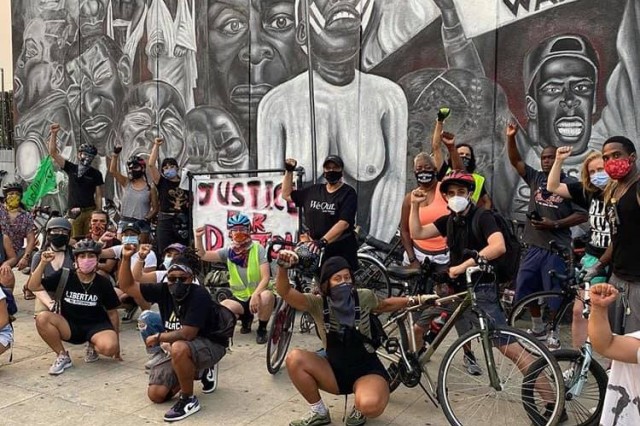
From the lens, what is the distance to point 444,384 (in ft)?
14.0

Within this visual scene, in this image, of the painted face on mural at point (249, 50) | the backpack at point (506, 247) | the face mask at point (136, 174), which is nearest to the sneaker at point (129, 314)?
the face mask at point (136, 174)

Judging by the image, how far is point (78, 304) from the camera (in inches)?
226

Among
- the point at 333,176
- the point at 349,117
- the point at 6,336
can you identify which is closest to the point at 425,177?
the point at 333,176

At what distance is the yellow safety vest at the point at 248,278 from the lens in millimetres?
6281

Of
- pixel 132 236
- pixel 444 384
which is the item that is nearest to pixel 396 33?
pixel 132 236

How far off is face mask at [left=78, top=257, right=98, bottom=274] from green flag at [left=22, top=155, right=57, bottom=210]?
7273mm

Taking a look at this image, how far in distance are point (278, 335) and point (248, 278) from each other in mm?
913

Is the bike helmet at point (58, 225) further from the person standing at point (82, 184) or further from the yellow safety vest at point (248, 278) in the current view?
the person standing at point (82, 184)

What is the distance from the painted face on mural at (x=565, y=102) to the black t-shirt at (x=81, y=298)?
507 centimetres

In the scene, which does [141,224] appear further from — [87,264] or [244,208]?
[87,264]

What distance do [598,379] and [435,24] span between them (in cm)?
527

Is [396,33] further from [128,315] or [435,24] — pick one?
[128,315]

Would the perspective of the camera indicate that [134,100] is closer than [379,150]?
No

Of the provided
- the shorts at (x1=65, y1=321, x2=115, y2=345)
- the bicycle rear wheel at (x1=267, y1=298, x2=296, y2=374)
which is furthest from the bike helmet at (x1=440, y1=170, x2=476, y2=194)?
the shorts at (x1=65, y1=321, x2=115, y2=345)
